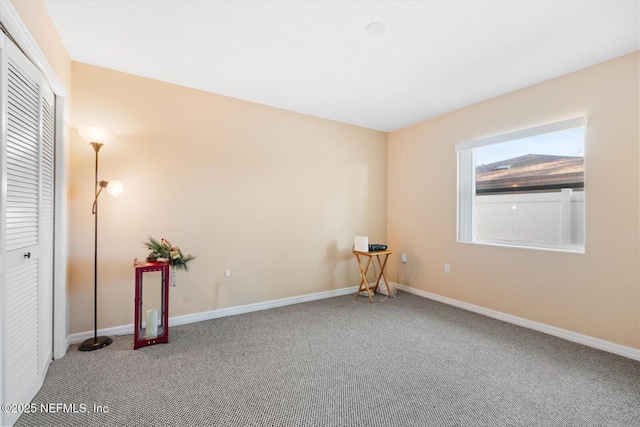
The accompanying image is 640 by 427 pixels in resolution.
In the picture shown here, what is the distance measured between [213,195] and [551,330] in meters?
3.89

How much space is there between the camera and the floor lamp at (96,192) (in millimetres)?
2488

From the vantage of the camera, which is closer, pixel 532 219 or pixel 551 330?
pixel 551 330

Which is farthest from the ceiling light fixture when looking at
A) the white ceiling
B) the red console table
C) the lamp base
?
the lamp base

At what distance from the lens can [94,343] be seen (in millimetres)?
2588

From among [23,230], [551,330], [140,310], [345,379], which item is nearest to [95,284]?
[140,310]

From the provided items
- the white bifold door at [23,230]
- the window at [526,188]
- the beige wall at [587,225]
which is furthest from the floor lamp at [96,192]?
the window at [526,188]

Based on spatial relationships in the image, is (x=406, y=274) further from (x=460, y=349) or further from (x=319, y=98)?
(x=319, y=98)

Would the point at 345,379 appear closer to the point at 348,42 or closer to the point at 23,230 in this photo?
the point at 23,230

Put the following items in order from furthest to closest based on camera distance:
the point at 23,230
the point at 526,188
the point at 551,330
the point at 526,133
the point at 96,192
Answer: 1. the point at 526,188
2. the point at 526,133
3. the point at 551,330
4. the point at 96,192
5. the point at 23,230

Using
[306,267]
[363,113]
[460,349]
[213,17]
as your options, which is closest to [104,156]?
[213,17]

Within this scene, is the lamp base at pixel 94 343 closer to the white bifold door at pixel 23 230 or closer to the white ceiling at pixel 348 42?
the white bifold door at pixel 23 230

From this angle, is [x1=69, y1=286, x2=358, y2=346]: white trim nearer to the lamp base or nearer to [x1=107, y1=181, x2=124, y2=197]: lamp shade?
the lamp base

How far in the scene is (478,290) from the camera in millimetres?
3619

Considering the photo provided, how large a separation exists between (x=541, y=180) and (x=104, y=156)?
454 centimetres
